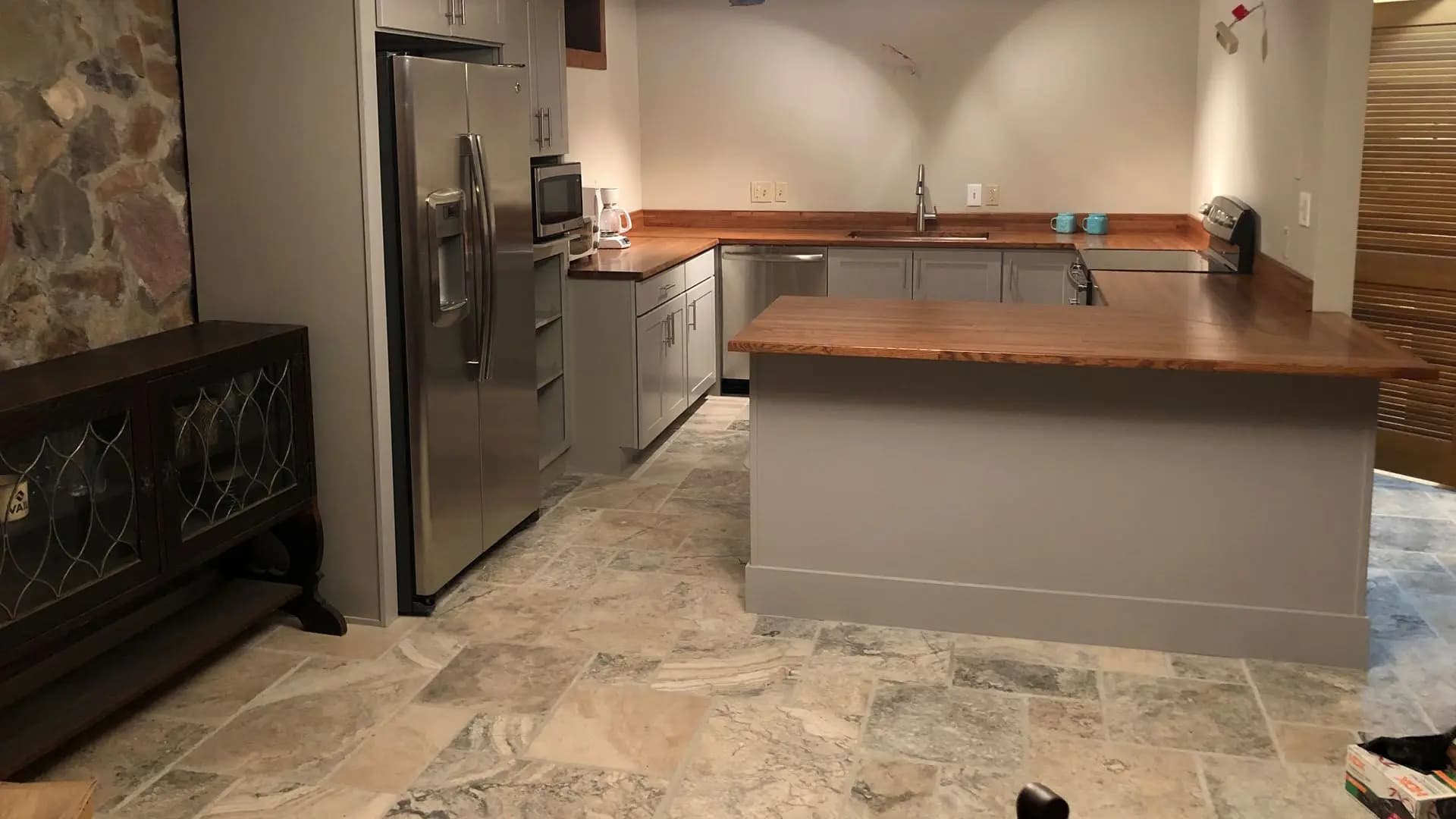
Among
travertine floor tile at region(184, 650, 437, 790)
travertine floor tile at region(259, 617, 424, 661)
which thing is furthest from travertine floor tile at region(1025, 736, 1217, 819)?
travertine floor tile at region(259, 617, 424, 661)

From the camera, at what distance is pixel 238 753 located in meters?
2.87

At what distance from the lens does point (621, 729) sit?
298 centimetres

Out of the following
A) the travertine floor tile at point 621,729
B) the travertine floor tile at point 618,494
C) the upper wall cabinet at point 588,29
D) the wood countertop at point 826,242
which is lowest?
the travertine floor tile at point 621,729

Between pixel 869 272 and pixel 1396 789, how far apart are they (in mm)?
4072

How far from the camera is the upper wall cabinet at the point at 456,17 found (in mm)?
3424

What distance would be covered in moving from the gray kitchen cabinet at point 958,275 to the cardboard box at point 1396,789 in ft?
12.1

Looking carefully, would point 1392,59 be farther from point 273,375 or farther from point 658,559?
point 273,375

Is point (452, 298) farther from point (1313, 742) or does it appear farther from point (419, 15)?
point (1313, 742)

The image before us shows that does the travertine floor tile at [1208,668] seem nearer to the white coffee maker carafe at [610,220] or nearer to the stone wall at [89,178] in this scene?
the stone wall at [89,178]

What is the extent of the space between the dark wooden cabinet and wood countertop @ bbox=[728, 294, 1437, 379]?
1324mm

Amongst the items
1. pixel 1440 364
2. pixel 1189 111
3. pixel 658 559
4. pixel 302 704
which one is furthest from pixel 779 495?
pixel 1189 111

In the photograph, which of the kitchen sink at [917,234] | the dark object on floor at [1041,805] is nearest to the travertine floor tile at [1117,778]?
the dark object on floor at [1041,805]

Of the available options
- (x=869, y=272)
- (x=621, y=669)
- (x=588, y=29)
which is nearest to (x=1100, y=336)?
(x=621, y=669)

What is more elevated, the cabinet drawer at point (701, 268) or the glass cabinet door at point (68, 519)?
the cabinet drawer at point (701, 268)
